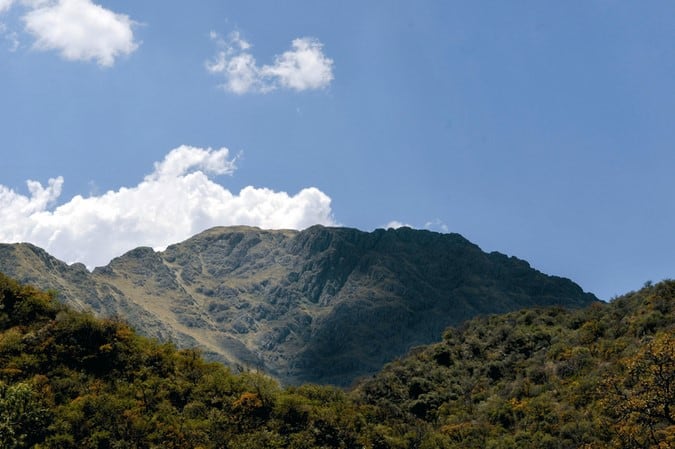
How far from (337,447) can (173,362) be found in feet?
65.7

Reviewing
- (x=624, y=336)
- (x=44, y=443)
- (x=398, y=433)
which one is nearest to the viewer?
(x=44, y=443)

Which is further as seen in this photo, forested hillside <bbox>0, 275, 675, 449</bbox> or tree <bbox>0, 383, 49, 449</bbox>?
forested hillside <bbox>0, 275, 675, 449</bbox>

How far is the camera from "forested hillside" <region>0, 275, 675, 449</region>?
53594 millimetres

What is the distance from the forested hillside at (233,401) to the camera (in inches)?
2110

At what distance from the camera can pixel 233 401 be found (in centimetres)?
6481

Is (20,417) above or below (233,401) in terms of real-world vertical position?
below

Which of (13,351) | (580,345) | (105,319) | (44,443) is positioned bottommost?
(44,443)

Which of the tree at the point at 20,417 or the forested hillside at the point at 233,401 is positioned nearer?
the tree at the point at 20,417

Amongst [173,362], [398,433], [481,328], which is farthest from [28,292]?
[481,328]

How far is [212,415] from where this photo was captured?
61594 mm

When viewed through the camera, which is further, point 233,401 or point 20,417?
point 233,401

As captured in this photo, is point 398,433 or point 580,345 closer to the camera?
point 398,433

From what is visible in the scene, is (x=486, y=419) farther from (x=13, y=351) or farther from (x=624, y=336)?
(x=13, y=351)

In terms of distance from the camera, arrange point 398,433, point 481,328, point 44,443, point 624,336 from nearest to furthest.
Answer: point 44,443 → point 398,433 → point 624,336 → point 481,328
